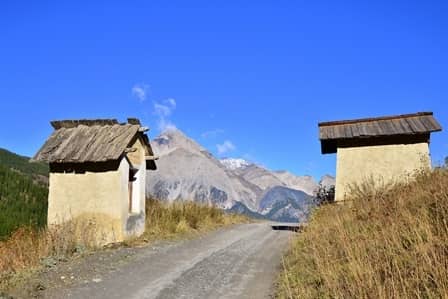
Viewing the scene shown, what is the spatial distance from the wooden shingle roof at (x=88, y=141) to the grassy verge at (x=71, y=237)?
2.27 metres

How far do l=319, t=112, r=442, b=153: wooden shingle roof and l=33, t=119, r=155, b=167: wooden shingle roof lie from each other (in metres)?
7.05

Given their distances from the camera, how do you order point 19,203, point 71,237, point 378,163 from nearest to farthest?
point 71,237, point 378,163, point 19,203

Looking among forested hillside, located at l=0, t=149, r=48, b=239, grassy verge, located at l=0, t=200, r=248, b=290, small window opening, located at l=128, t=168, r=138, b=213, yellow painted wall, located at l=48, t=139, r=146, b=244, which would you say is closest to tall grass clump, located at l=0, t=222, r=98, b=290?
grassy verge, located at l=0, t=200, r=248, b=290

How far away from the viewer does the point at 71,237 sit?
11797mm

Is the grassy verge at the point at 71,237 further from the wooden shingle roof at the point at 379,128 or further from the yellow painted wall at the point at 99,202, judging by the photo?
the wooden shingle roof at the point at 379,128

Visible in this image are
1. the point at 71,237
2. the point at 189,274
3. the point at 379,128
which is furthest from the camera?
the point at 379,128

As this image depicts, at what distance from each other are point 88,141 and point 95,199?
204 centimetres

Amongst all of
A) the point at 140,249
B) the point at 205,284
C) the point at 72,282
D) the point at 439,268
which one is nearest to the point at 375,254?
the point at 439,268

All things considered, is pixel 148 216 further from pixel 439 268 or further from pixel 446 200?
pixel 439 268

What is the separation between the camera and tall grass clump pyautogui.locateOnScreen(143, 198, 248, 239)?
16.2 metres

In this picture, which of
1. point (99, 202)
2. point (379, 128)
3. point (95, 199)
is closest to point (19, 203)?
point (95, 199)

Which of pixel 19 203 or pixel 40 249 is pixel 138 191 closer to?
pixel 40 249

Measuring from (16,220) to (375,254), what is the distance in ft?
58.6

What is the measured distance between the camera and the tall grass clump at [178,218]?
53.0 ft
